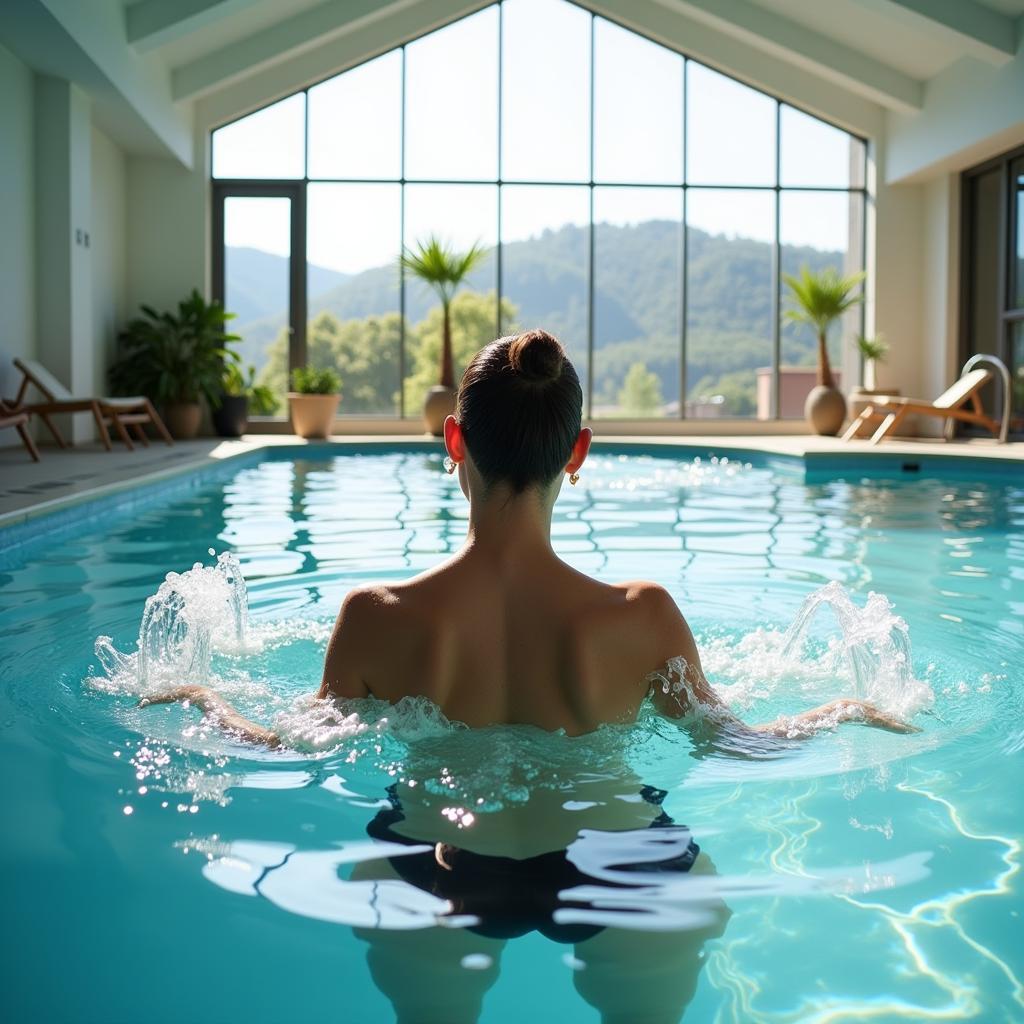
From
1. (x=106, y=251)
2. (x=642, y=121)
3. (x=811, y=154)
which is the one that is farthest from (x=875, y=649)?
(x=811, y=154)

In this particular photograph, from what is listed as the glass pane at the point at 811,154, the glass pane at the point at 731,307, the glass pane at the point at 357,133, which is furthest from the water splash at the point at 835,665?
the glass pane at the point at 731,307

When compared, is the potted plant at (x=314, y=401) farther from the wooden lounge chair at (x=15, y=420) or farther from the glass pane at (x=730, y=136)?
the glass pane at (x=730, y=136)

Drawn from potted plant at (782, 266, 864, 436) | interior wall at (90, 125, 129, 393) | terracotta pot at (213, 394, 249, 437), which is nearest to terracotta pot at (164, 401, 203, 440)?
terracotta pot at (213, 394, 249, 437)

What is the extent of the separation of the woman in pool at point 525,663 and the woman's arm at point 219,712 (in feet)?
0.91

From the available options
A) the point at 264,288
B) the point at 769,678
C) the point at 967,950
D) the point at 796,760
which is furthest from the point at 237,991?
the point at 264,288

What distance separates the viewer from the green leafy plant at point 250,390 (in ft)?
40.8

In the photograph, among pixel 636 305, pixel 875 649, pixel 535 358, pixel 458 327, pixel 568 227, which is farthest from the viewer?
pixel 568 227

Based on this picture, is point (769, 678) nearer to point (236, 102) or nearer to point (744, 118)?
point (236, 102)

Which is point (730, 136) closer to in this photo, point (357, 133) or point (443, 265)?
point (357, 133)

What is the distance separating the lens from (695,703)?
1.72 m

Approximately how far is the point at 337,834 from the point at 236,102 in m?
12.3

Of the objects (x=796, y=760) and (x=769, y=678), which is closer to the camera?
(x=796, y=760)

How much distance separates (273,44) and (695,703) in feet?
37.5

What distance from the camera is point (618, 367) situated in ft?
111
